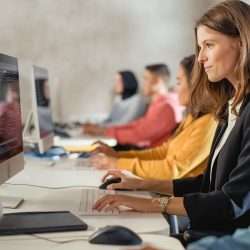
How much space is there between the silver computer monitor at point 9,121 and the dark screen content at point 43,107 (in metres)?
0.57

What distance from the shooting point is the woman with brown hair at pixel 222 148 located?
5.05 feet

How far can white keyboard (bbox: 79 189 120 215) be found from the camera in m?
1.58

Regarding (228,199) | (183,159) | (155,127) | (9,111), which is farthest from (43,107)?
(155,127)

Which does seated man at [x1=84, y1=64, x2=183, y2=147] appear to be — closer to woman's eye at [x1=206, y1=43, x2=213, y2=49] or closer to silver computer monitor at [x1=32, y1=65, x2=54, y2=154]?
silver computer monitor at [x1=32, y1=65, x2=54, y2=154]

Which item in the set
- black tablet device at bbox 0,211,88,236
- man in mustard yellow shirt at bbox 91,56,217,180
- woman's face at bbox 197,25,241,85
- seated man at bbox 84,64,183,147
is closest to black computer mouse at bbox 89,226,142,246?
black tablet device at bbox 0,211,88,236

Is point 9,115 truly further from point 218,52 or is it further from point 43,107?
point 43,107

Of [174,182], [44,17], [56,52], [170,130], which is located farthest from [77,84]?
[174,182]

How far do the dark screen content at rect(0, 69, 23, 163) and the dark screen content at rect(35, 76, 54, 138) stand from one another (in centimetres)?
57

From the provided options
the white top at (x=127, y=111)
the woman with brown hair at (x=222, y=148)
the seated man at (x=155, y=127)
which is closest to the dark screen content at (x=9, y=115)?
the woman with brown hair at (x=222, y=148)

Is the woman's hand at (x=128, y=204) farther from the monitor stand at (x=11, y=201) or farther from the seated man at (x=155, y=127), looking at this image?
the seated man at (x=155, y=127)

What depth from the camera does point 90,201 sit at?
1.75 meters

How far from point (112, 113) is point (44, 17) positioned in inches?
51.8

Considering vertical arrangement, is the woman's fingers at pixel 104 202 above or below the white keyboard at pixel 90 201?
above

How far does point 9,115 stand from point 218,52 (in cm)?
76
